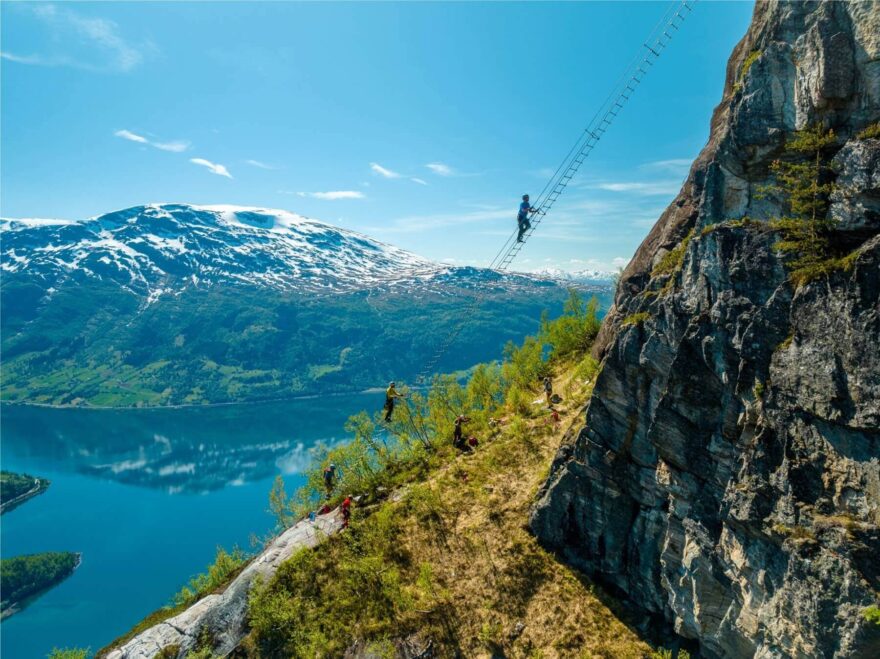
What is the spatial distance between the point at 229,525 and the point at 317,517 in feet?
454

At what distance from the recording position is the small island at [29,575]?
4697 inches

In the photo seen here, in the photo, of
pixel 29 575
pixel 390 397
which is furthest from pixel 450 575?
pixel 29 575

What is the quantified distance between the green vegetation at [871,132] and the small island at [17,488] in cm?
23153

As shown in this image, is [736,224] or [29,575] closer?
[736,224]

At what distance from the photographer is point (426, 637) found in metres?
24.5

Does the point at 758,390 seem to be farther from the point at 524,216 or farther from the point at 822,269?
the point at 524,216

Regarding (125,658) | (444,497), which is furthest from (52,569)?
(444,497)

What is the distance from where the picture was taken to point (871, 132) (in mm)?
15812

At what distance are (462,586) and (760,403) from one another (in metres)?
17.9

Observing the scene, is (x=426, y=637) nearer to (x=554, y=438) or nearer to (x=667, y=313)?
(x=554, y=438)

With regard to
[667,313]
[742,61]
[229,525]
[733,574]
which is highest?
[742,61]

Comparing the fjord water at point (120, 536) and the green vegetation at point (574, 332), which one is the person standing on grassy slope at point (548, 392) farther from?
the fjord water at point (120, 536)

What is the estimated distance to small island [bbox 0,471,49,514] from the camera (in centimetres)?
16862

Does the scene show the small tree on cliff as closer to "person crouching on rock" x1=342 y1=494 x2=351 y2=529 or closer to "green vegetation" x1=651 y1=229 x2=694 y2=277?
"green vegetation" x1=651 y1=229 x2=694 y2=277
